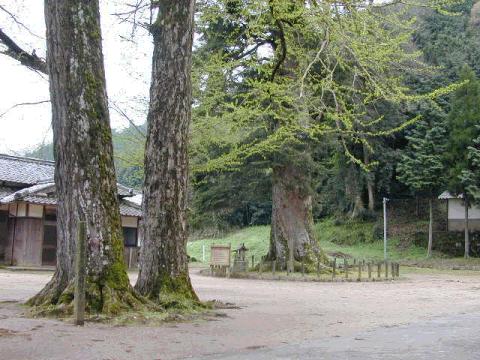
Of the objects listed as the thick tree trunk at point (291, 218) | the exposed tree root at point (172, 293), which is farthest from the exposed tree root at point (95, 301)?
the thick tree trunk at point (291, 218)

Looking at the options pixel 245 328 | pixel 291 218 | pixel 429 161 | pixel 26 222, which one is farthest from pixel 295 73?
pixel 429 161

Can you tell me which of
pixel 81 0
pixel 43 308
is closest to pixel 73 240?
pixel 43 308

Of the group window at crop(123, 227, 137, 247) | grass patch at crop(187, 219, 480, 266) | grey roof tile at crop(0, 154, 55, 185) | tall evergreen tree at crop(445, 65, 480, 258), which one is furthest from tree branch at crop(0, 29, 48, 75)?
tall evergreen tree at crop(445, 65, 480, 258)

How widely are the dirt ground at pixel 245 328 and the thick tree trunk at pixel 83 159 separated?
2.55 feet

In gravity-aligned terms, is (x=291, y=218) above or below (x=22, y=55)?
below

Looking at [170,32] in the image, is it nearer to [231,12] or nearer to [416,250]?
[231,12]

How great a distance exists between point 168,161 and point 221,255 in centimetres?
1327

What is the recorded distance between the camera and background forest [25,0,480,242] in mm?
17703

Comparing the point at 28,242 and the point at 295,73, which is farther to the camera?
the point at 28,242

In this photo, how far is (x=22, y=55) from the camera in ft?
33.6

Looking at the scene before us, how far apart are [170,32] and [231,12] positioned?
6591mm

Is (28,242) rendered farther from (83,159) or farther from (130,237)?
(83,159)

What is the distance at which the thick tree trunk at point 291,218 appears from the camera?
2216 cm

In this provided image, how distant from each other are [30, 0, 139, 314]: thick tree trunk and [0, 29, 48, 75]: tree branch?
1.52m
